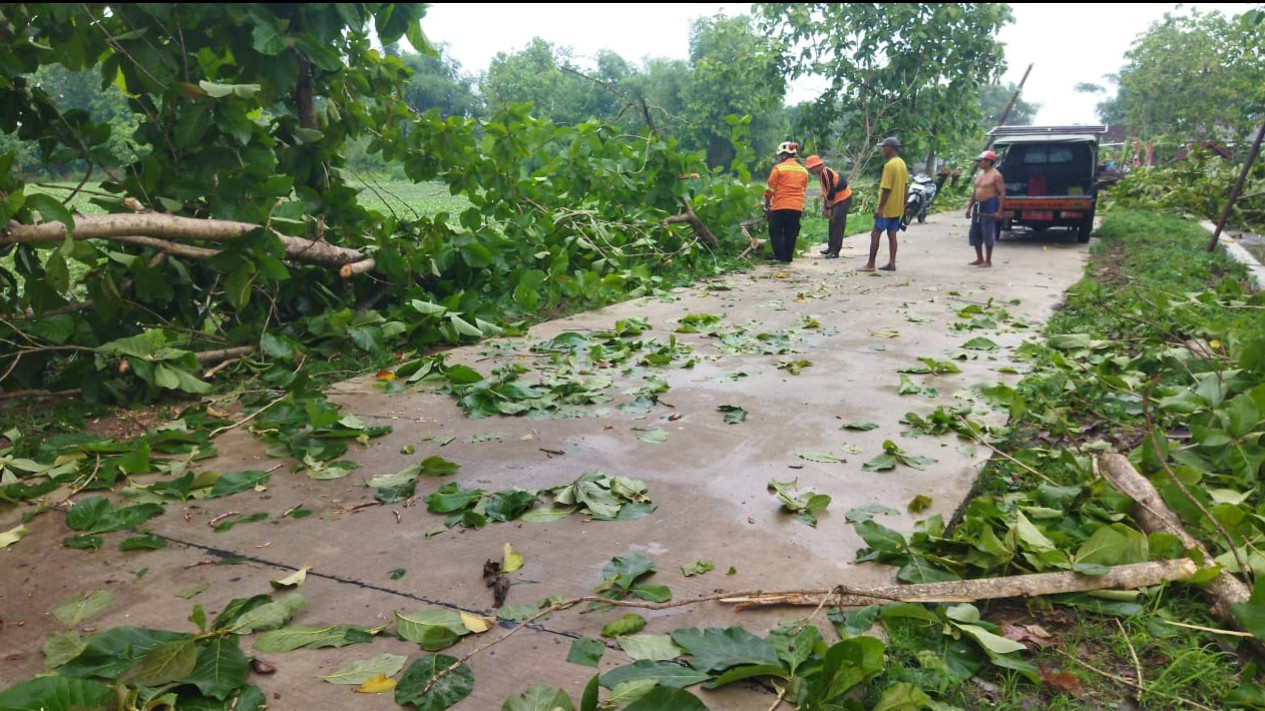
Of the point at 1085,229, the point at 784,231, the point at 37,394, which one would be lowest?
the point at 37,394

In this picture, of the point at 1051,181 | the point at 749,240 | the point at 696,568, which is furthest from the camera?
the point at 1051,181

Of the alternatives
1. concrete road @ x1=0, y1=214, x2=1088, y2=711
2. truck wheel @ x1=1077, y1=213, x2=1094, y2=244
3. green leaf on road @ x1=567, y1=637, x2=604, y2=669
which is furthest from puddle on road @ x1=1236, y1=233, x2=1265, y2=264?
green leaf on road @ x1=567, y1=637, x2=604, y2=669

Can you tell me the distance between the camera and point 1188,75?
34.4m

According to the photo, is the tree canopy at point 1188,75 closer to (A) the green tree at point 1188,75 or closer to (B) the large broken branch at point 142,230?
(A) the green tree at point 1188,75

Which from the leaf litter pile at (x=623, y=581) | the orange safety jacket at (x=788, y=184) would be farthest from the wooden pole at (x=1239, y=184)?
the leaf litter pile at (x=623, y=581)

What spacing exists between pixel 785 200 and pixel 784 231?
0.46 m

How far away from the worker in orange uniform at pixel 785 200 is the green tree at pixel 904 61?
32.6 ft

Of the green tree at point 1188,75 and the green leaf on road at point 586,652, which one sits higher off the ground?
the green tree at point 1188,75

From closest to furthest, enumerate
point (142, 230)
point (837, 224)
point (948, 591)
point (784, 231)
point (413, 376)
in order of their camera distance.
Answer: point (948, 591), point (142, 230), point (413, 376), point (784, 231), point (837, 224)

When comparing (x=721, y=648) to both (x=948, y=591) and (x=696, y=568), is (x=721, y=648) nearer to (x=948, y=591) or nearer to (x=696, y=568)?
(x=696, y=568)

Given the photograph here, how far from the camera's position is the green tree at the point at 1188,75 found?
30.6m

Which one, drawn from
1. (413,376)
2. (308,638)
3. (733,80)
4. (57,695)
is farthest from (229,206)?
(733,80)

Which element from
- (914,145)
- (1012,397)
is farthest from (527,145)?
(914,145)

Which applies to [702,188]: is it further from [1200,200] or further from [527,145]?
[1200,200]
